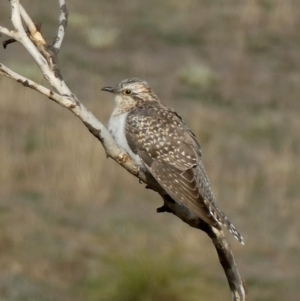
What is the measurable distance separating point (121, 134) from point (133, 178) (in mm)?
9540

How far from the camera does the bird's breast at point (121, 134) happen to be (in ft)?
21.1

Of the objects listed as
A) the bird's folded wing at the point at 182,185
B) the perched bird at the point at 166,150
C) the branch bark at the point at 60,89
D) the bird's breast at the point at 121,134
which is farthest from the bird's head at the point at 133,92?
the branch bark at the point at 60,89

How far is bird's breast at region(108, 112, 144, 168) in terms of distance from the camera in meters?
6.42

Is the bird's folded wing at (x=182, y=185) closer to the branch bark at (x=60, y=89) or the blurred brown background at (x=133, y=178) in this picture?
the branch bark at (x=60, y=89)

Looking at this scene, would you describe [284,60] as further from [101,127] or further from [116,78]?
[101,127]

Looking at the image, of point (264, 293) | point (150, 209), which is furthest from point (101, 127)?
point (150, 209)

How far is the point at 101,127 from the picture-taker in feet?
15.4

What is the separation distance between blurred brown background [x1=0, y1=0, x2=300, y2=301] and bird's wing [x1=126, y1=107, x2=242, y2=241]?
5857mm

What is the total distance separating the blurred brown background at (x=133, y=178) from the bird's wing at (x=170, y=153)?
5.86m

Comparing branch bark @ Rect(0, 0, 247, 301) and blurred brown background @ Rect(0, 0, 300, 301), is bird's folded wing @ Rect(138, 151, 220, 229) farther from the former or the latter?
blurred brown background @ Rect(0, 0, 300, 301)

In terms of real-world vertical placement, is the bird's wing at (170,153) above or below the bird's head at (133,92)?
below

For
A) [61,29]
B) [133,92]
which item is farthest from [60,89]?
[133,92]

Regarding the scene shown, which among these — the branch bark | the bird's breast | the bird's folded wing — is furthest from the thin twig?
the bird's breast

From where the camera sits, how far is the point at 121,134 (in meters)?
6.57
